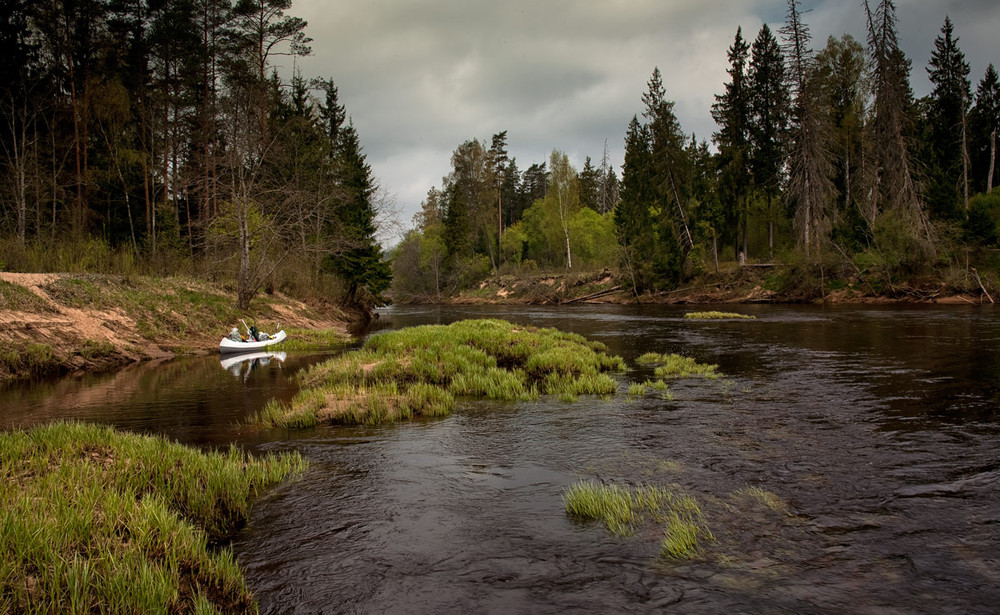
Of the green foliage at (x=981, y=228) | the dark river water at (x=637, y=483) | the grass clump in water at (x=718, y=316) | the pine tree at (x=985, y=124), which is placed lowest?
the dark river water at (x=637, y=483)

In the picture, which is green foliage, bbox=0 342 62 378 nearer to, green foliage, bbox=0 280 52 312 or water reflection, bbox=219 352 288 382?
green foliage, bbox=0 280 52 312

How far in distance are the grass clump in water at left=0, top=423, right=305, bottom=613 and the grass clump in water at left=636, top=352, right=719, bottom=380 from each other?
11.4 meters

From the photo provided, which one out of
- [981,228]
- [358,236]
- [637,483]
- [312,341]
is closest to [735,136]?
→ [981,228]

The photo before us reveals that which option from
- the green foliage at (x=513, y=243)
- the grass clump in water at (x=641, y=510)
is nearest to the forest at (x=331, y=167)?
the green foliage at (x=513, y=243)

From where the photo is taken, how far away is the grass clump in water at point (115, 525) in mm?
3643

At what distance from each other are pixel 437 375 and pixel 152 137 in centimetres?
2933

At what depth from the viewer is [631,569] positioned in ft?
15.6

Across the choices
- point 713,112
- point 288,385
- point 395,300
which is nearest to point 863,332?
point 288,385

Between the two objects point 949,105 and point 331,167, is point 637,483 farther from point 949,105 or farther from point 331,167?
point 949,105

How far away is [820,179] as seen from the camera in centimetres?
4384

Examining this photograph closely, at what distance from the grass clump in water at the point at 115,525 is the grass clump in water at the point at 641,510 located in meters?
3.52

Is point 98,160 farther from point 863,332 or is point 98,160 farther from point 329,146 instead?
point 863,332

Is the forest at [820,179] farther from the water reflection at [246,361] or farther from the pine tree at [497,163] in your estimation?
the water reflection at [246,361]

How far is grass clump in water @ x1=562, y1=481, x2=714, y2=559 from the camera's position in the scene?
5.13 meters
